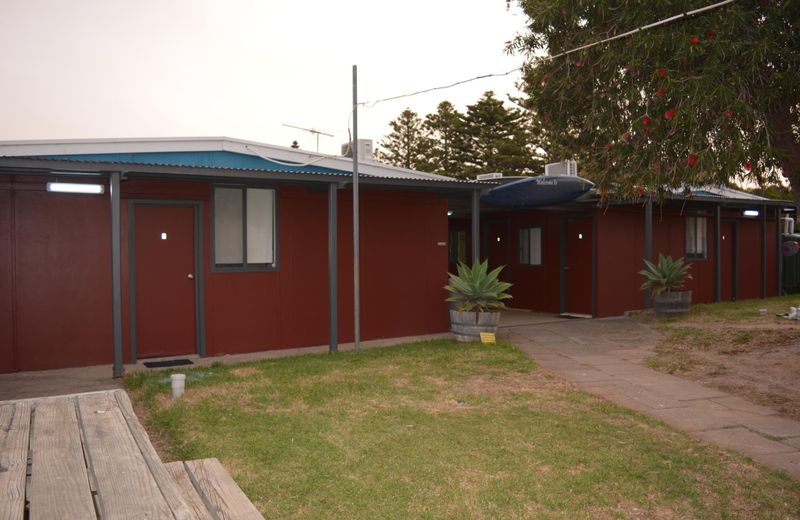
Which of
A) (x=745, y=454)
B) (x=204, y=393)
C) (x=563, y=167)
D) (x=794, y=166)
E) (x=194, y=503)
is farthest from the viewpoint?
(x=563, y=167)

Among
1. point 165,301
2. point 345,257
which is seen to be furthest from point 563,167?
point 165,301

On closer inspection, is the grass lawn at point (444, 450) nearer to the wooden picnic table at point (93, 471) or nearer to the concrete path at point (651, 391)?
the concrete path at point (651, 391)

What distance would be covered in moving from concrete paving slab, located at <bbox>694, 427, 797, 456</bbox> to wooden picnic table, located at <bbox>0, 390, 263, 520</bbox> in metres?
3.79

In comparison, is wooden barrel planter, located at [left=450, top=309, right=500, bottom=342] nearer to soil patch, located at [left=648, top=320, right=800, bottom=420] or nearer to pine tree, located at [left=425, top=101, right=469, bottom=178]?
soil patch, located at [left=648, top=320, right=800, bottom=420]

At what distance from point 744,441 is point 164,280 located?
273 inches

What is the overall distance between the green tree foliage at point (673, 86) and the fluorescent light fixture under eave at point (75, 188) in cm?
536

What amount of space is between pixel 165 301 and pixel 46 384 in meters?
1.87

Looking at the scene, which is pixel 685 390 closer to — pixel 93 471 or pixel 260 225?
pixel 260 225

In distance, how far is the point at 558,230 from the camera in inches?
541

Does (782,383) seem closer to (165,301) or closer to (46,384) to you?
(165,301)

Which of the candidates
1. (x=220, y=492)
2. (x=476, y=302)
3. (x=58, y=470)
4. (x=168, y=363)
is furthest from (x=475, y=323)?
(x=58, y=470)

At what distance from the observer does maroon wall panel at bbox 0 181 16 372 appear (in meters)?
7.48

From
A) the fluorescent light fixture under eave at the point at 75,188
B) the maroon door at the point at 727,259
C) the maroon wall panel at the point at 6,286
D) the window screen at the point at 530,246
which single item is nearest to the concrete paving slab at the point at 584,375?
the fluorescent light fixture under eave at the point at 75,188

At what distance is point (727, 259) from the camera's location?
1617 cm
